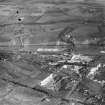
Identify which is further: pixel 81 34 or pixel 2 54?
pixel 81 34

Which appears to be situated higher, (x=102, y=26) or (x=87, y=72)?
(x=102, y=26)

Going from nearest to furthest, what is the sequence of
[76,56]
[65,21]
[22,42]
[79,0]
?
1. [76,56]
2. [22,42]
3. [65,21]
4. [79,0]

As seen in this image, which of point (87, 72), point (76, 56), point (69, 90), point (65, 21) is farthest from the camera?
point (65, 21)

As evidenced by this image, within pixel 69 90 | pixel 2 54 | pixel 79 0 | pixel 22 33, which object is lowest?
pixel 69 90

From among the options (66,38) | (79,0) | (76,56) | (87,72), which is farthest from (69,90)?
(79,0)

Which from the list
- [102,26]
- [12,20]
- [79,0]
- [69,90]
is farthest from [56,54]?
[79,0]

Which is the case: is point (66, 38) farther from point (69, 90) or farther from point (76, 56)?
point (69, 90)
